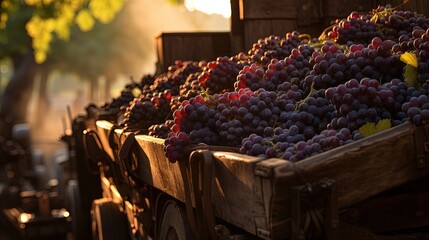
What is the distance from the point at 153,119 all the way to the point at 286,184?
6.42 feet

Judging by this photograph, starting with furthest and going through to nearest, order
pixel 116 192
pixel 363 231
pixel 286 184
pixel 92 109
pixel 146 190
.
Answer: pixel 92 109 → pixel 116 192 → pixel 146 190 → pixel 363 231 → pixel 286 184

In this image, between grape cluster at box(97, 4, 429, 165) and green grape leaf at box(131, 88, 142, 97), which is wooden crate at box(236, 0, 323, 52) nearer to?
green grape leaf at box(131, 88, 142, 97)

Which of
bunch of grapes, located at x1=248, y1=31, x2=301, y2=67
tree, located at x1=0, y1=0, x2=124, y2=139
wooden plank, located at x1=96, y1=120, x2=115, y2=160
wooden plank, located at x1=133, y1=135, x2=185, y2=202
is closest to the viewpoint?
wooden plank, located at x1=133, y1=135, x2=185, y2=202

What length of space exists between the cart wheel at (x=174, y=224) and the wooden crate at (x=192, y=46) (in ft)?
9.61

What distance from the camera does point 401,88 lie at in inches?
89.7

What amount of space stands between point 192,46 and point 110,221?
2065 mm

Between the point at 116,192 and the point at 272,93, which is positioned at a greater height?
the point at 272,93

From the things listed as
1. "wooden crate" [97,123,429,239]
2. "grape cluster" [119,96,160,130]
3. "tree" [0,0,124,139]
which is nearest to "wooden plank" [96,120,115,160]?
"grape cluster" [119,96,160,130]

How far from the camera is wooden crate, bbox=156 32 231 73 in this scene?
6125 millimetres

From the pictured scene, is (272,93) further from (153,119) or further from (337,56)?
(153,119)

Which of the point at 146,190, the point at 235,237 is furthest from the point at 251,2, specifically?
the point at 235,237

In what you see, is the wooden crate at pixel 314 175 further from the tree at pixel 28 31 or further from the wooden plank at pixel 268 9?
the tree at pixel 28 31

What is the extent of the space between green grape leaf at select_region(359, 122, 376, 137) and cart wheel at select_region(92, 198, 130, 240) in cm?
268

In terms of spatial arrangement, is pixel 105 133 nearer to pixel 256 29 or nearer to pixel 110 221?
pixel 110 221
